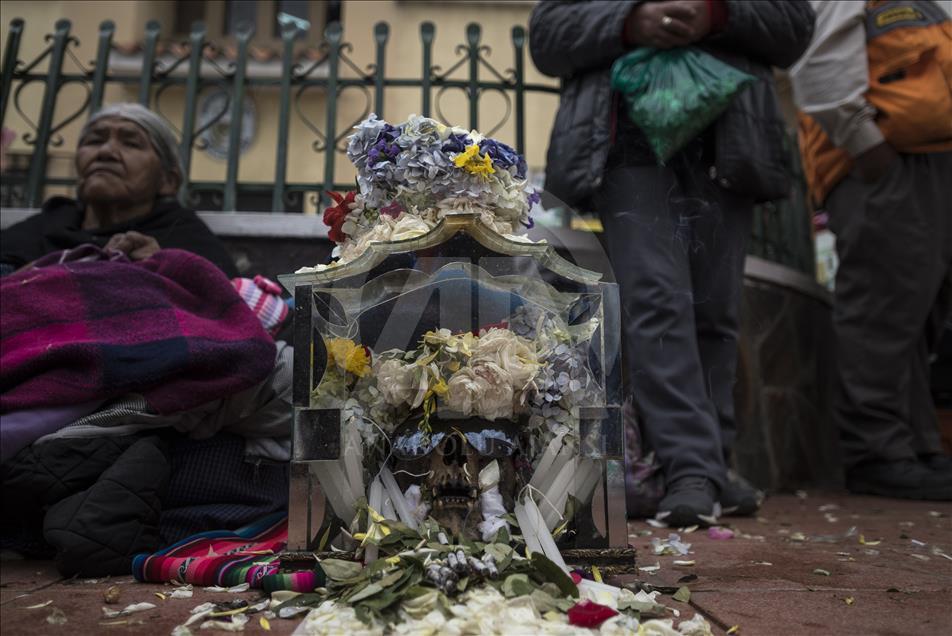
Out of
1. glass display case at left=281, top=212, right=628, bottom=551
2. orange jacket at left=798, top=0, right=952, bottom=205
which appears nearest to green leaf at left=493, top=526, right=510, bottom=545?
glass display case at left=281, top=212, right=628, bottom=551

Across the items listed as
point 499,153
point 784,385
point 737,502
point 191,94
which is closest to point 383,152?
point 499,153

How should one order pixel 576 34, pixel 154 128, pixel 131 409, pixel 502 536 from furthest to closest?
pixel 154 128
pixel 576 34
pixel 131 409
pixel 502 536

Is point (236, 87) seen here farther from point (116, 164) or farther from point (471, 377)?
point (471, 377)

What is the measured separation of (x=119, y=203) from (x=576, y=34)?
1.89 m

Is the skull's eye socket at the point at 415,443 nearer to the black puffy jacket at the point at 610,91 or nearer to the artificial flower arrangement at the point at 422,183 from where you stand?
the artificial flower arrangement at the point at 422,183

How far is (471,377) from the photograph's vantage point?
1.54 metres

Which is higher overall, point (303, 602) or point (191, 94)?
point (191, 94)

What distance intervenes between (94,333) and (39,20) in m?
3.49

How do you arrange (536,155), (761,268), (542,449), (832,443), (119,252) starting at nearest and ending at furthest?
1. (542,449)
2. (119,252)
3. (761,268)
4. (832,443)
5. (536,155)

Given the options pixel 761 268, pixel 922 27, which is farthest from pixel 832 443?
pixel 922 27

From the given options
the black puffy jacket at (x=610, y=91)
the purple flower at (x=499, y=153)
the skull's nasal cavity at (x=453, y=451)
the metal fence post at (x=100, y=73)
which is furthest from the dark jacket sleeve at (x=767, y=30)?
the metal fence post at (x=100, y=73)

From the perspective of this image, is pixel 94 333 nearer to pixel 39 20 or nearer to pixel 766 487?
pixel 766 487

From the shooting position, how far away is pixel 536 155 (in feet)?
21.7

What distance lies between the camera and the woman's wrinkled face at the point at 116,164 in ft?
9.79
